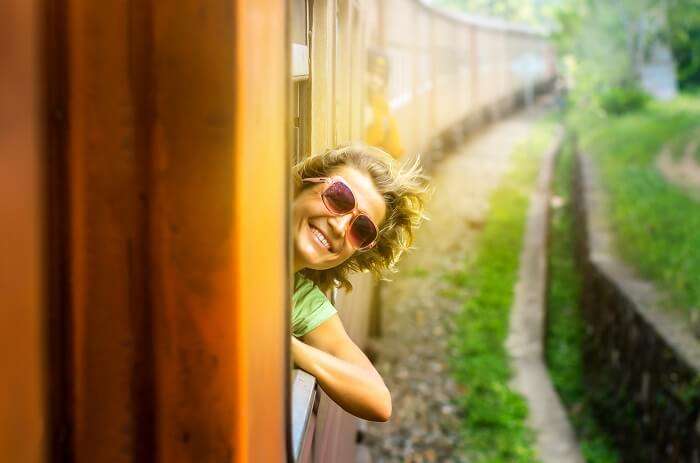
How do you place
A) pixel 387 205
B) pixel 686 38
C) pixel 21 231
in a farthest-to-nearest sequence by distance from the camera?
A: pixel 686 38, pixel 387 205, pixel 21 231

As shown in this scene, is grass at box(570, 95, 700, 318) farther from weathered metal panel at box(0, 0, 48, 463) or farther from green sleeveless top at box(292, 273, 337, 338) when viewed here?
weathered metal panel at box(0, 0, 48, 463)

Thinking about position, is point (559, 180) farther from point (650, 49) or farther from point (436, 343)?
point (436, 343)

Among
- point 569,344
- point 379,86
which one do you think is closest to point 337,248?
point 379,86

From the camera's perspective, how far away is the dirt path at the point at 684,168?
10.3 metres

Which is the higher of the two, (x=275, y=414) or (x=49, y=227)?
(x=49, y=227)

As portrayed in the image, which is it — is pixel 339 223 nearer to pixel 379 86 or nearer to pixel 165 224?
pixel 165 224

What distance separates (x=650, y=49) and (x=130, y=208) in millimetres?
23163

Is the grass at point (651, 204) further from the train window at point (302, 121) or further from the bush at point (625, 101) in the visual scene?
the train window at point (302, 121)

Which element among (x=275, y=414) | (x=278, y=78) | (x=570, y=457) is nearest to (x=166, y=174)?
(x=278, y=78)

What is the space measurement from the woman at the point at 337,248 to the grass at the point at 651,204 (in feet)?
15.7

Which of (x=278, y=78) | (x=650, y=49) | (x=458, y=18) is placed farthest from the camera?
(x=650, y=49)

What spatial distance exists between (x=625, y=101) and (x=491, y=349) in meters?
14.1

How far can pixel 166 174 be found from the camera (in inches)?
32.7

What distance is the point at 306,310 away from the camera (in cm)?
125
